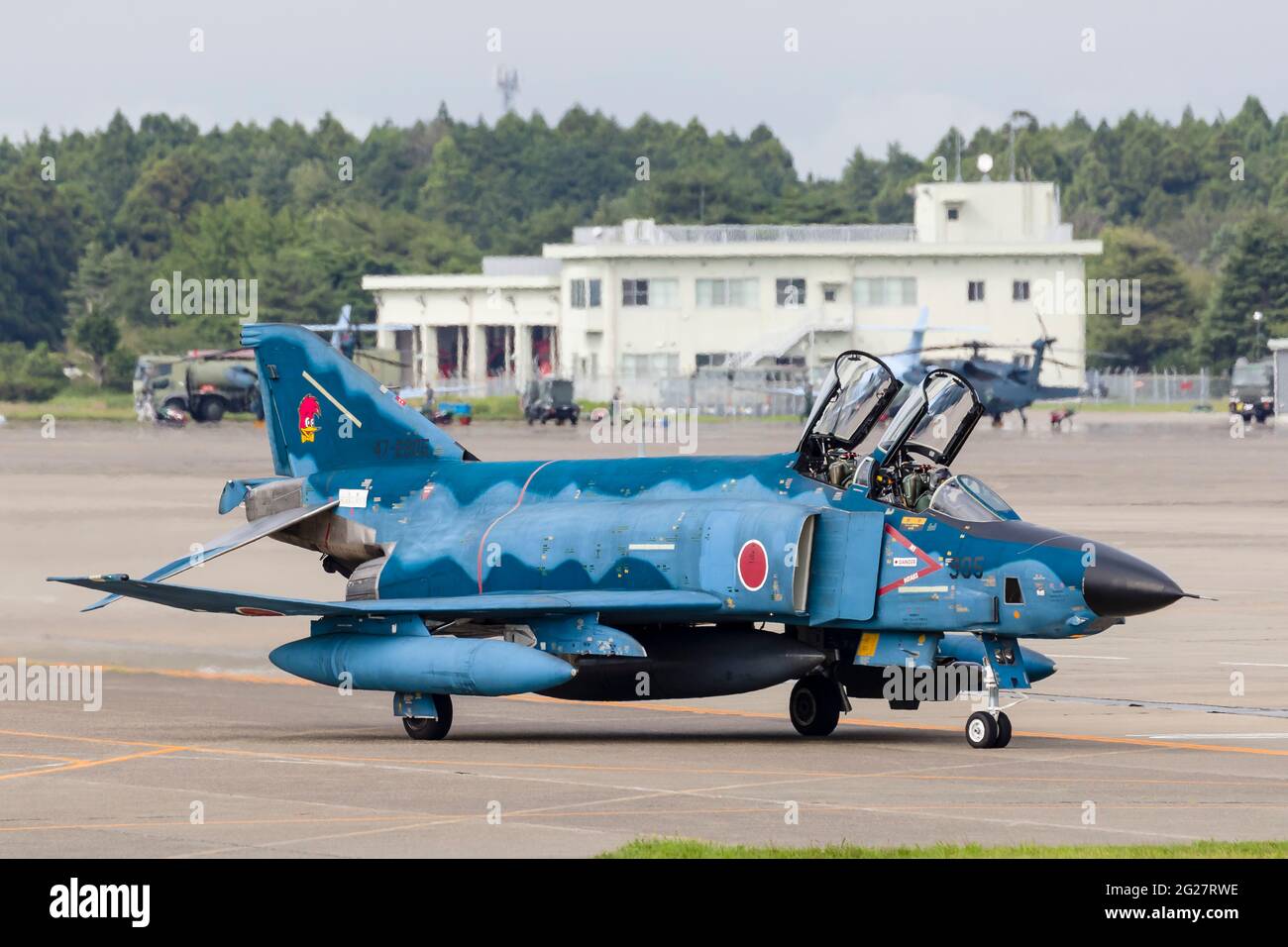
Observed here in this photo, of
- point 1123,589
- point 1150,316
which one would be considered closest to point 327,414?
point 1123,589

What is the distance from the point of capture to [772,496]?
20406mm

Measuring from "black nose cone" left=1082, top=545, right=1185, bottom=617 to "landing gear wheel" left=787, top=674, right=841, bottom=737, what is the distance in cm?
324

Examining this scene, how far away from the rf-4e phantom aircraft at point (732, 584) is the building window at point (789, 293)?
113182 millimetres

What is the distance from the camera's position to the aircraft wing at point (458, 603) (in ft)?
64.8

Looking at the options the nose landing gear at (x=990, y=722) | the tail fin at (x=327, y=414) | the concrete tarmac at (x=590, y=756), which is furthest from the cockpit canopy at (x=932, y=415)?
the tail fin at (x=327, y=414)

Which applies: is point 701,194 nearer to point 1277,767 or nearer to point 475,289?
point 475,289

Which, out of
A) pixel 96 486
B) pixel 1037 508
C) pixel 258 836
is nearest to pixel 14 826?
pixel 258 836

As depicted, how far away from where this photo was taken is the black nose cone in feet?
59.9

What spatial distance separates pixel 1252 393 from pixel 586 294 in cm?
4815

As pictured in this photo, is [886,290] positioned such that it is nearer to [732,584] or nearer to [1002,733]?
[732,584]

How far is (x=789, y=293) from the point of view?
441ft

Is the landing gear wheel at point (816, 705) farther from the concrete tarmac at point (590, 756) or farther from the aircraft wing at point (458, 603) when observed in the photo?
the aircraft wing at point (458, 603)

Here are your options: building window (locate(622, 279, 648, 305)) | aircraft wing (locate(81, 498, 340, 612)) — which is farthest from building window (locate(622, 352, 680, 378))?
aircraft wing (locate(81, 498, 340, 612))

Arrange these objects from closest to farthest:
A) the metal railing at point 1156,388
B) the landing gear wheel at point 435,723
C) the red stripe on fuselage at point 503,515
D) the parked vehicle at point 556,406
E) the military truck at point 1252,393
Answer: the landing gear wheel at point 435,723 < the red stripe on fuselage at point 503,515 < the military truck at point 1252,393 < the parked vehicle at point 556,406 < the metal railing at point 1156,388
